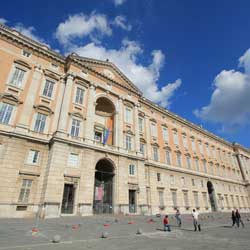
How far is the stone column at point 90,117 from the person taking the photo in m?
24.5

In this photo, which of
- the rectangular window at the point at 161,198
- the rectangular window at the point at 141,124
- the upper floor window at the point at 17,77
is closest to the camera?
the upper floor window at the point at 17,77

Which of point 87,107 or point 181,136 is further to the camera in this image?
point 181,136

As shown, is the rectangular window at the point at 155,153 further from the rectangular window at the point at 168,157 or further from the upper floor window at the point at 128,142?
the upper floor window at the point at 128,142

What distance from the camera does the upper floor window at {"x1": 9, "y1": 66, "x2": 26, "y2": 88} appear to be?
2223 cm

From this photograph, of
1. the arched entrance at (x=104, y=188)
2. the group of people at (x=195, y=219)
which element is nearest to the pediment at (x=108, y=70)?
the arched entrance at (x=104, y=188)

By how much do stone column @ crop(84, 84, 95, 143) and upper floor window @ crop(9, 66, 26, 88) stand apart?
8755 mm

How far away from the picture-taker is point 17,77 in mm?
A: 22750

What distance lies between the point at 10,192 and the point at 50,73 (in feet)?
51.0

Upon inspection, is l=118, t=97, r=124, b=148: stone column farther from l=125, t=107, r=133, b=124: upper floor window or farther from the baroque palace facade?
l=125, t=107, r=133, b=124: upper floor window

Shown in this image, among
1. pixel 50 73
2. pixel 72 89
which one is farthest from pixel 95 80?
pixel 50 73

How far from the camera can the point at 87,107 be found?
26438 millimetres

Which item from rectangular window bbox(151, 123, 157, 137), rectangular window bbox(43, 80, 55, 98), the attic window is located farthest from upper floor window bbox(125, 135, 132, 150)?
the attic window

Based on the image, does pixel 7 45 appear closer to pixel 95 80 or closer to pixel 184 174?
pixel 95 80

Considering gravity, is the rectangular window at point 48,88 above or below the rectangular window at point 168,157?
above
